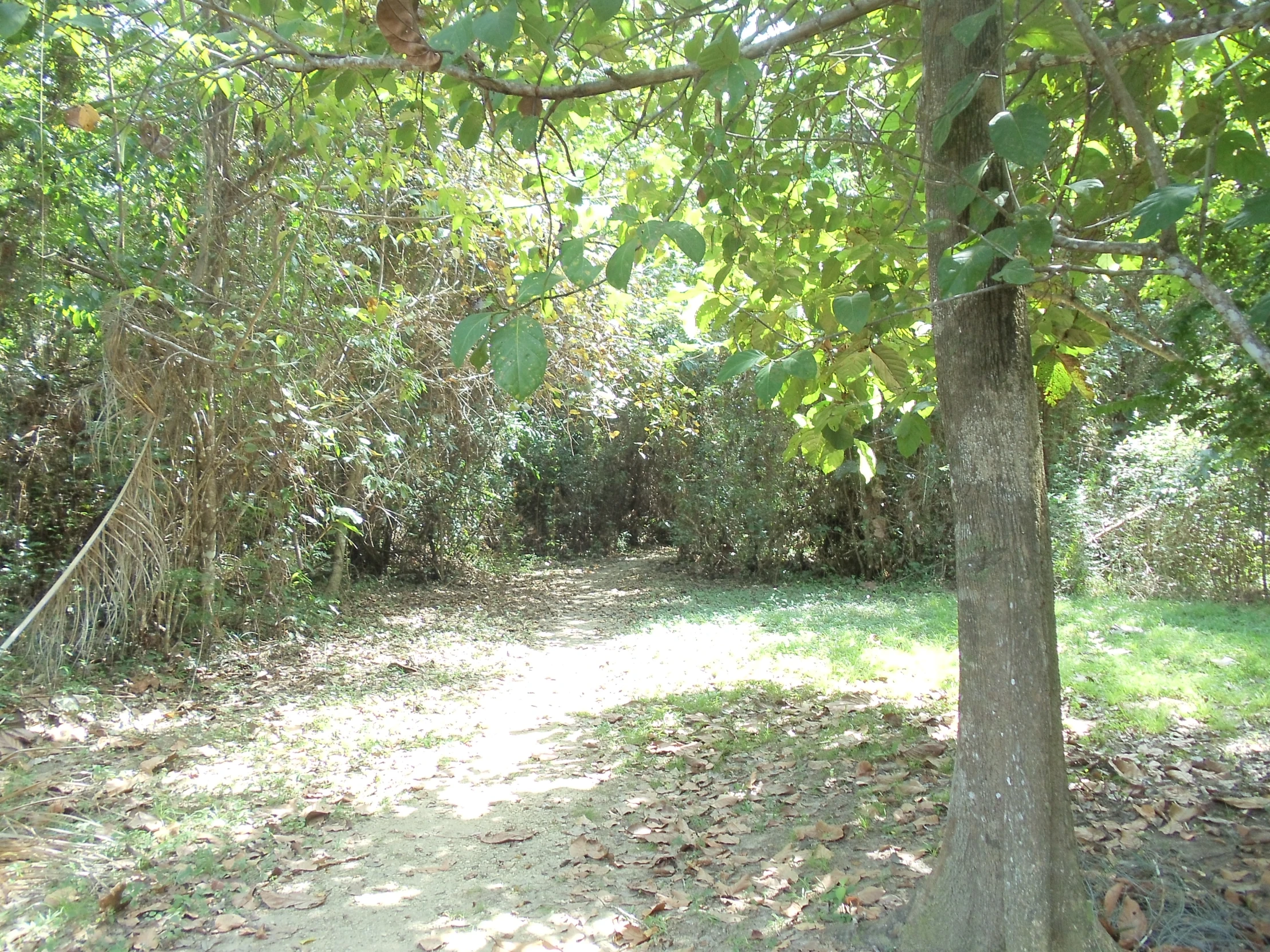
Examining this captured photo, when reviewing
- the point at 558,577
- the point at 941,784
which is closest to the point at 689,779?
the point at 941,784

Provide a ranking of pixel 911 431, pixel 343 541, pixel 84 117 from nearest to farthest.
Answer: pixel 911 431
pixel 84 117
pixel 343 541

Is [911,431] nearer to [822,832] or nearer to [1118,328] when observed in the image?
[1118,328]

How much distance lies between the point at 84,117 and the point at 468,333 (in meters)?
4.28

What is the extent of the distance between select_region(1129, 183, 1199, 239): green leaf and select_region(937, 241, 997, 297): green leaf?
373 millimetres

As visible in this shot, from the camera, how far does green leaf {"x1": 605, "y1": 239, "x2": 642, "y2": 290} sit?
205 cm

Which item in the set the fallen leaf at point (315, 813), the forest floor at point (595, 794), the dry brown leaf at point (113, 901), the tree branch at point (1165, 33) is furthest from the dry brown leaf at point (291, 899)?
the tree branch at point (1165, 33)

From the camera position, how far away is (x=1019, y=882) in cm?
253

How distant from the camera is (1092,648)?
6.57 m

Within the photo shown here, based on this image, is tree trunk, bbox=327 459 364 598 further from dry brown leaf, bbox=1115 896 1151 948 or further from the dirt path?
dry brown leaf, bbox=1115 896 1151 948

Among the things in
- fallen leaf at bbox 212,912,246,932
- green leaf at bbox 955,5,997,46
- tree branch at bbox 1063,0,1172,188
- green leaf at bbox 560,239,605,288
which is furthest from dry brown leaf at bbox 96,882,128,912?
tree branch at bbox 1063,0,1172,188

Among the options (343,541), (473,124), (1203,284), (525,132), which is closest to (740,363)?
(525,132)

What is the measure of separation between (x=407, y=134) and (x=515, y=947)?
319 cm

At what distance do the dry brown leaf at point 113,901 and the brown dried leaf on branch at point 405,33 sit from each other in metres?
3.30

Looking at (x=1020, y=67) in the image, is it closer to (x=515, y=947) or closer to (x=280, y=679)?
(x=515, y=947)
